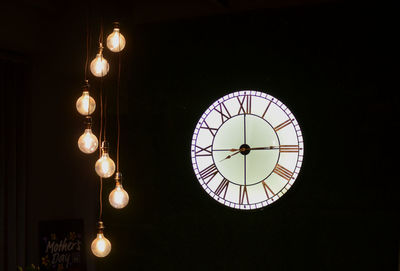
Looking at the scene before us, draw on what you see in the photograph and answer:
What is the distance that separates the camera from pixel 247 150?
342 centimetres

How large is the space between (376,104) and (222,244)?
1561 mm

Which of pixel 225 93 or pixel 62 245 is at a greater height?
pixel 225 93

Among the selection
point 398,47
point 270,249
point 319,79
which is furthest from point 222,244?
point 398,47

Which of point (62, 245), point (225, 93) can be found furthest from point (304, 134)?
point (62, 245)

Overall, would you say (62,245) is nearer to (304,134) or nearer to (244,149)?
(244,149)

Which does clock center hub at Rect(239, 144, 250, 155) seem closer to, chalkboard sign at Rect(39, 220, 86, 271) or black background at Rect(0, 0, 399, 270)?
black background at Rect(0, 0, 399, 270)

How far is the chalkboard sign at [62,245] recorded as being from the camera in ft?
11.3

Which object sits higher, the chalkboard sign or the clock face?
the clock face

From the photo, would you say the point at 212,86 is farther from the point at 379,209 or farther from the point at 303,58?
the point at 379,209

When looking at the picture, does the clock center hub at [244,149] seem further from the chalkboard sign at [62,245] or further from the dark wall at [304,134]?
the chalkboard sign at [62,245]

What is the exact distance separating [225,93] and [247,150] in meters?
0.48

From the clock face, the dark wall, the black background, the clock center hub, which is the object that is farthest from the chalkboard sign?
the clock center hub

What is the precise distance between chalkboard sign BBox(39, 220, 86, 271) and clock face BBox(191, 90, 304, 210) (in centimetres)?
108

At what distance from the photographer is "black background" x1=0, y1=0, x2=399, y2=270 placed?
3250mm
